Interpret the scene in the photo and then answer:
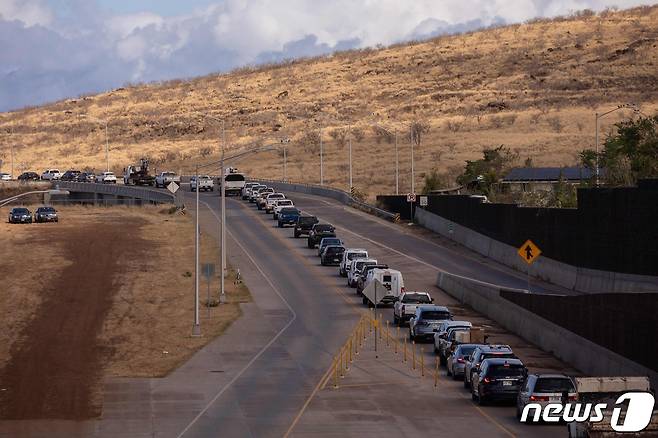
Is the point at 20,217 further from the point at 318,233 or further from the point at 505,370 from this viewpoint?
the point at 505,370

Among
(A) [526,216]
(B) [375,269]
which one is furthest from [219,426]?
(A) [526,216]

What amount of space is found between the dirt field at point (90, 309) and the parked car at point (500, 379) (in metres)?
11.1

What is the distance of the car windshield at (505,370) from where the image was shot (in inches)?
1505

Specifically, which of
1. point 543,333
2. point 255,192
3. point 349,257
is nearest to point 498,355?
point 543,333

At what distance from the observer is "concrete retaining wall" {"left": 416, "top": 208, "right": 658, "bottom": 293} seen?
56.9m

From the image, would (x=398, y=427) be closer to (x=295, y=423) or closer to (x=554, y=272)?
(x=295, y=423)

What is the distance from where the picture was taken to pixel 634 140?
2958 inches

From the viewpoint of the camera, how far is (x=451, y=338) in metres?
46.6

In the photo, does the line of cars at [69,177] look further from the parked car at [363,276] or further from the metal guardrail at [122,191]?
the parked car at [363,276]

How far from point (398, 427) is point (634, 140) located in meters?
43.6

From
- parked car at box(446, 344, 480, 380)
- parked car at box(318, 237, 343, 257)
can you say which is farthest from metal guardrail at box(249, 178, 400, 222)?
parked car at box(446, 344, 480, 380)

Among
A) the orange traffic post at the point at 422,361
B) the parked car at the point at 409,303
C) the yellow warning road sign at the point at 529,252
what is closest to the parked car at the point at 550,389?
the orange traffic post at the point at 422,361

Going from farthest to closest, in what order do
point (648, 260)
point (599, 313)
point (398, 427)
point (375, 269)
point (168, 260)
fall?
point (168, 260)
point (375, 269)
point (648, 260)
point (599, 313)
point (398, 427)

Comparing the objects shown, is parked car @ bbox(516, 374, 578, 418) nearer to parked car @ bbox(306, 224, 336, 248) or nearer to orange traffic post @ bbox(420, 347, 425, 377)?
orange traffic post @ bbox(420, 347, 425, 377)
